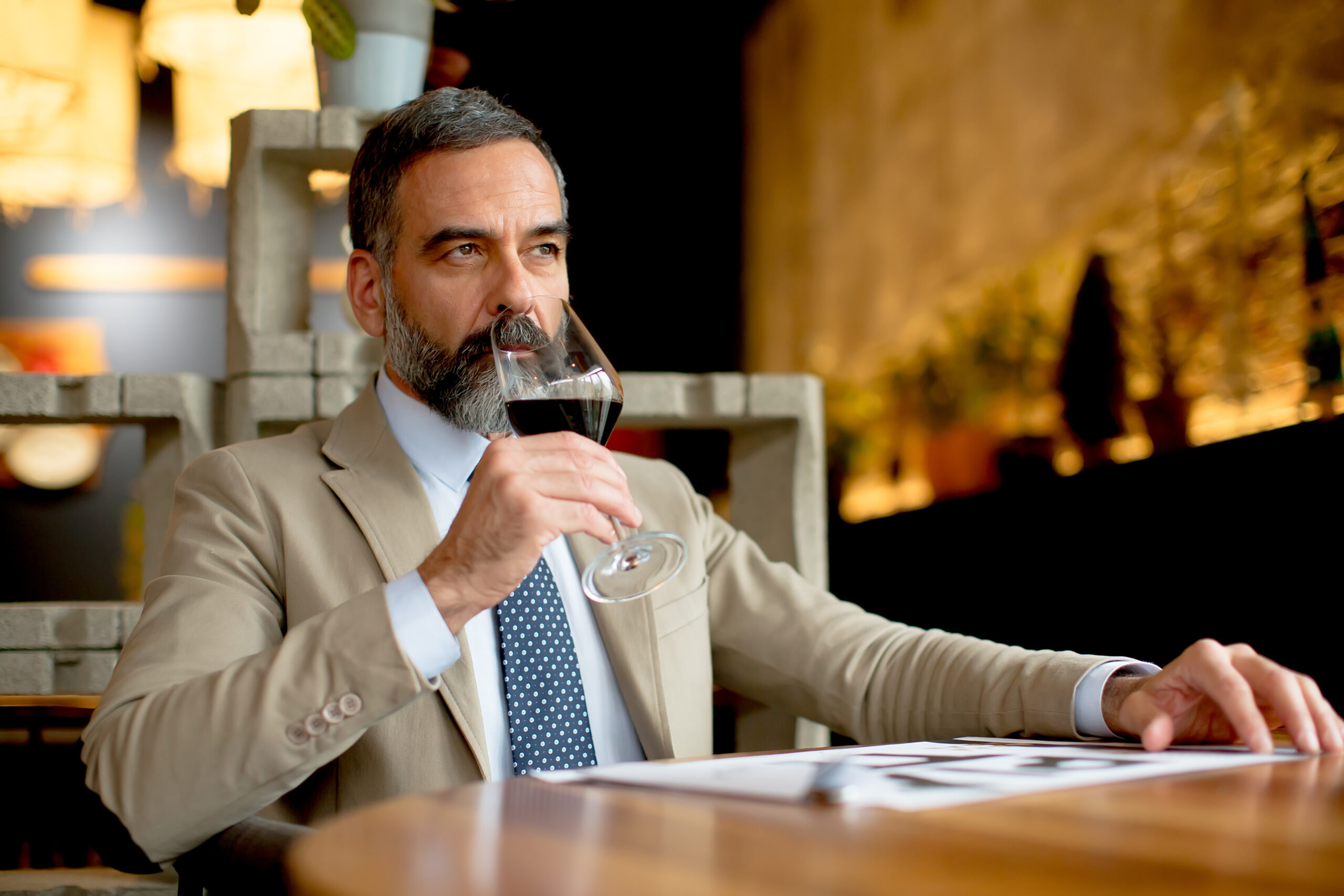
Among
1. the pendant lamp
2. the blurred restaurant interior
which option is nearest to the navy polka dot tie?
the blurred restaurant interior

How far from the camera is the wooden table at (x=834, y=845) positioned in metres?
0.48

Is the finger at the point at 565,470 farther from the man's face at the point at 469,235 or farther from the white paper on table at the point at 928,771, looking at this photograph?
the man's face at the point at 469,235

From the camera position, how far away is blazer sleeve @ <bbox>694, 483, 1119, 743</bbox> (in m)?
1.16

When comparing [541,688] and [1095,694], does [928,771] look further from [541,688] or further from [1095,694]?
[541,688]

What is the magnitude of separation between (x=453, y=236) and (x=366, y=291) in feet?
0.76

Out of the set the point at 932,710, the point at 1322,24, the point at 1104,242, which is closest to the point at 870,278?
the point at 1104,242

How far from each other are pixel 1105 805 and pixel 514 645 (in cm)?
76

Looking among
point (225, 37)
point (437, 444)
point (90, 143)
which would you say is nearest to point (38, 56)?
point (225, 37)

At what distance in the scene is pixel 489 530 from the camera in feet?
3.13

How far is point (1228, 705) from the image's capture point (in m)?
0.90

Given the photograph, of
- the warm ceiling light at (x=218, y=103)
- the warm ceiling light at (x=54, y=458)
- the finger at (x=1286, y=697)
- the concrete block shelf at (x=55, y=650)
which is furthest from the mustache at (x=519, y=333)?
the warm ceiling light at (x=54, y=458)

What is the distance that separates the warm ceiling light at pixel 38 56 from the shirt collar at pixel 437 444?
1.94 metres

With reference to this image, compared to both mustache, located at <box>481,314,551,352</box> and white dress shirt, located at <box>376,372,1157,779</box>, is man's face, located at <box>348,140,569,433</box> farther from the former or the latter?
mustache, located at <box>481,314,551,352</box>

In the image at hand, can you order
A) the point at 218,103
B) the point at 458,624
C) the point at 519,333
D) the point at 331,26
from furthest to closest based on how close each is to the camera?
the point at 218,103, the point at 331,26, the point at 519,333, the point at 458,624
